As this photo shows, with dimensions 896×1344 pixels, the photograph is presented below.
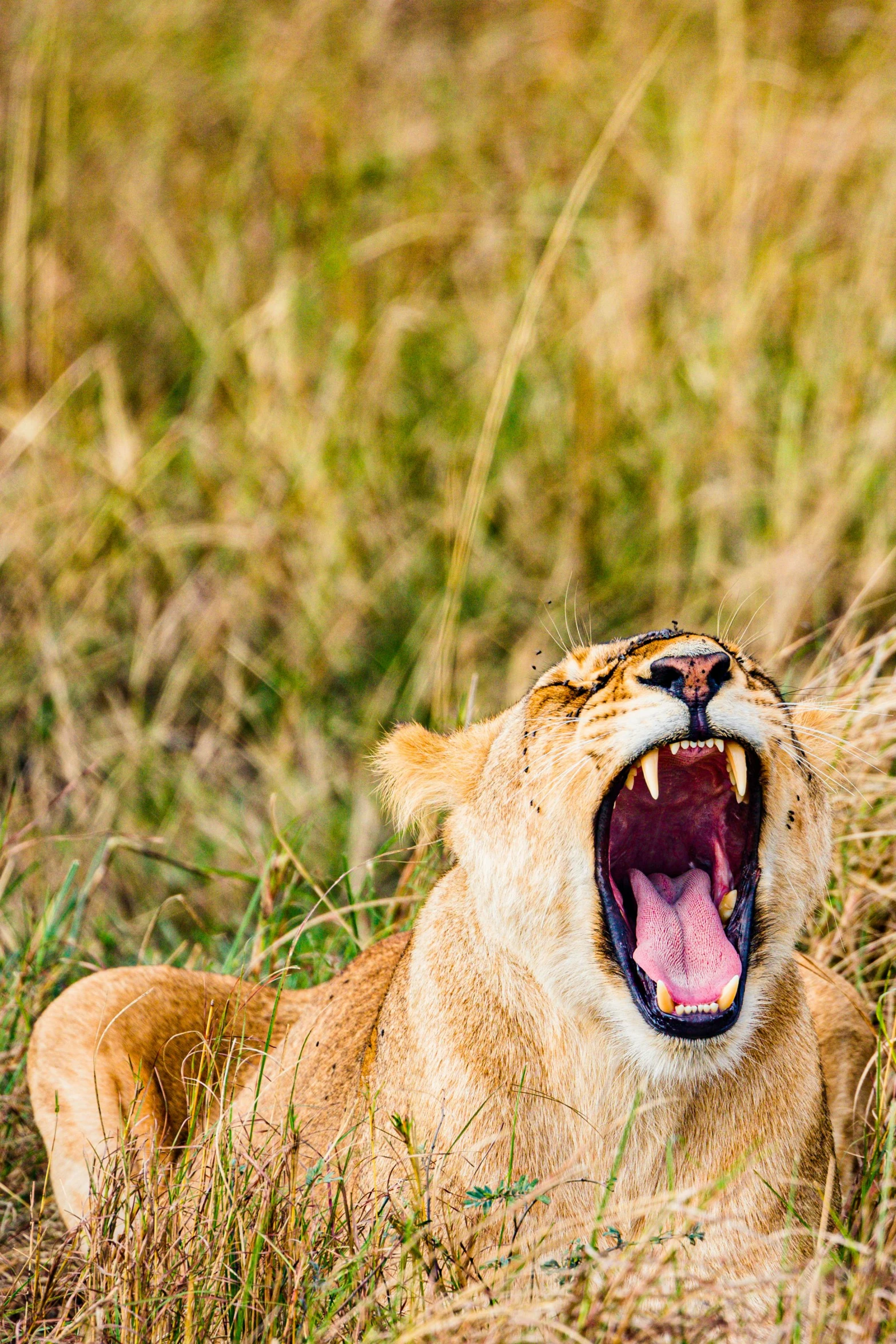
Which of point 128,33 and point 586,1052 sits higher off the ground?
point 128,33

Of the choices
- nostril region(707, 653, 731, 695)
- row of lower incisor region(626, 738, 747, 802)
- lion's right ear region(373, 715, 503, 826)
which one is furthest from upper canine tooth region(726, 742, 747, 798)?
lion's right ear region(373, 715, 503, 826)

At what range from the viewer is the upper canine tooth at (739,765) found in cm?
250

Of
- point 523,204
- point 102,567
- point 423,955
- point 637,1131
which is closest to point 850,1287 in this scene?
point 637,1131

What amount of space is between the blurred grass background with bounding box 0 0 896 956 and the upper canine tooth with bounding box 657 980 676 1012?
1.83m

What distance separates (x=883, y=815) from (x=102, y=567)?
3.19 m

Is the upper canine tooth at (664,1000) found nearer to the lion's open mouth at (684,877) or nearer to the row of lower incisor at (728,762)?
the lion's open mouth at (684,877)

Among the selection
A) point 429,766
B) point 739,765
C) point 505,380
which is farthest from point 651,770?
point 505,380

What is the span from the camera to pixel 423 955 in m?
2.85

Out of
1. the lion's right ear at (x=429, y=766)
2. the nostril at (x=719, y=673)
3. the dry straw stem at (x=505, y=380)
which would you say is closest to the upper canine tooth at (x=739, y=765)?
the nostril at (x=719, y=673)

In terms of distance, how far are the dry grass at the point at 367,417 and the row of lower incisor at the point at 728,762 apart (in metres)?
1.15

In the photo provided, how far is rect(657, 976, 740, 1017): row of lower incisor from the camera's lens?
252cm

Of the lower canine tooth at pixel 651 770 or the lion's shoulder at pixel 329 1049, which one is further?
the lion's shoulder at pixel 329 1049

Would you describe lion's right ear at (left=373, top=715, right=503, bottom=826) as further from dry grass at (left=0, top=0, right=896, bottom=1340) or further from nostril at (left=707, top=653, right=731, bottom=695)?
dry grass at (left=0, top=0, right=896, bottom=1340)

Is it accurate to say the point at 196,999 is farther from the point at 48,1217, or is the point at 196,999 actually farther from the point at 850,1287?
the point at 850,1287
